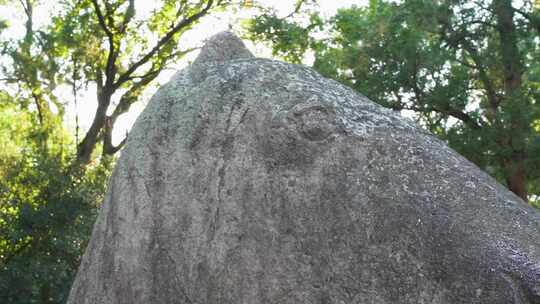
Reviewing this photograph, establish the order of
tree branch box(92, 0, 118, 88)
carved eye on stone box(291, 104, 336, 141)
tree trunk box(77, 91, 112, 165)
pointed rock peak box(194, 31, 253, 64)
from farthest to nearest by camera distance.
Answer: tree trunk box(77, 91, 112, 165), tree branch box(92, 0, 118, 88), pointed rock peak box(194, 31, 253, 64), carved eye on stone box(291, 104, 336, 141)

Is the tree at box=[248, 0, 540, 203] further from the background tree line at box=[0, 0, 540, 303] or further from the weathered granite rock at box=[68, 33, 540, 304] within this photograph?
the weathered granite rock at box=[68, 33, 540, 304]

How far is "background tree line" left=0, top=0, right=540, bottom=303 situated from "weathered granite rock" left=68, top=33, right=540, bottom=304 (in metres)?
7.44

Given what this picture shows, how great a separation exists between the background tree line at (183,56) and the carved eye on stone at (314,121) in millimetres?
7978

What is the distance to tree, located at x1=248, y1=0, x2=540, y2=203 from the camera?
506 inches

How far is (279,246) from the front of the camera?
2.89 metres

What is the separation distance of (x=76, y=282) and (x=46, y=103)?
12201mm

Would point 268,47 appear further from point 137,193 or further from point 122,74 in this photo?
point 137,193

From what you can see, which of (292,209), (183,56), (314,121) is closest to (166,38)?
(183,56)

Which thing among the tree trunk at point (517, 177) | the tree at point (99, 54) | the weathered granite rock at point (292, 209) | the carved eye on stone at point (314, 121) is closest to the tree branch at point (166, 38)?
the tree at point (99, 54)

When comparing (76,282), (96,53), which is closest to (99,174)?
(96,53)

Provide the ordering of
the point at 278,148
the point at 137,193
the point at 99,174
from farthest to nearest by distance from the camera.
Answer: the point at 99,174, the point at 137,193, the point at 278,148

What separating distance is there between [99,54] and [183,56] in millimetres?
2531

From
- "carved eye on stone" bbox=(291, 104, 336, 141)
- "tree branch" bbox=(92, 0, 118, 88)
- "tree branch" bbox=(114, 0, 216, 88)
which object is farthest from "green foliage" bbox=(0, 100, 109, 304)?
"carved eye on stone" bbox=(291, 104, 336, 141)

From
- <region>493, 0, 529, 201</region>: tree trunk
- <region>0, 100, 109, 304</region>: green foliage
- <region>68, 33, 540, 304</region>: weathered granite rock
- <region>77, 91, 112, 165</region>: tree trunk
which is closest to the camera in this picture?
<region>68, 33, 540, 304</region>: weathered granite rock
